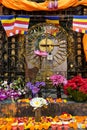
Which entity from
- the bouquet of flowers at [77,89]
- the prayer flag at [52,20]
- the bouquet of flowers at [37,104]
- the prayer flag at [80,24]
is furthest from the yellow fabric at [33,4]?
the bouquet of flowers at [37,104]

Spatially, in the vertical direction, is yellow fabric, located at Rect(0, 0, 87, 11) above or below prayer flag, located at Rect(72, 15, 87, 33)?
above

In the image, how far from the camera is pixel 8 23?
30.1ft

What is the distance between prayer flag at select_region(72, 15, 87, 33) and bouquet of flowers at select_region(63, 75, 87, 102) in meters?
1.90

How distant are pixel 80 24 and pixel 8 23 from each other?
2303 millimetres

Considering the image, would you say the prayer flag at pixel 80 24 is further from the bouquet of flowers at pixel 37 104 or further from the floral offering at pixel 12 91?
the bouquet of flowers at pixel 37 104

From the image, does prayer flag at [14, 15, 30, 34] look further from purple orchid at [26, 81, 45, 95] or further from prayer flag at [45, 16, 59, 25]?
purple orchid at [26, 81, 45, 95]

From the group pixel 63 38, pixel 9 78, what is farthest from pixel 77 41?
pixel 9 78

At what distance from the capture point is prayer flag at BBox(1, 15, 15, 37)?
30.0 feet

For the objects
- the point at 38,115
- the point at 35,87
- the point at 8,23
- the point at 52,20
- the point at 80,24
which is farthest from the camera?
the point at 52,20

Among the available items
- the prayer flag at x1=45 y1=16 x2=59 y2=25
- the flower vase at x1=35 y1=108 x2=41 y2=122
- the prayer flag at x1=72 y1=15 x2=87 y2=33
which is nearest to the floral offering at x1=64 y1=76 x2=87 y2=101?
the flower vase at x1=35 y1=108 x2=41 y2=122

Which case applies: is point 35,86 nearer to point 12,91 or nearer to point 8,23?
point 12,91

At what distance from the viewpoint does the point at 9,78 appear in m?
9.55

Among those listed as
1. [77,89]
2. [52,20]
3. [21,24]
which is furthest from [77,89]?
[21,24]

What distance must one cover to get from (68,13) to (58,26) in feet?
2.07
